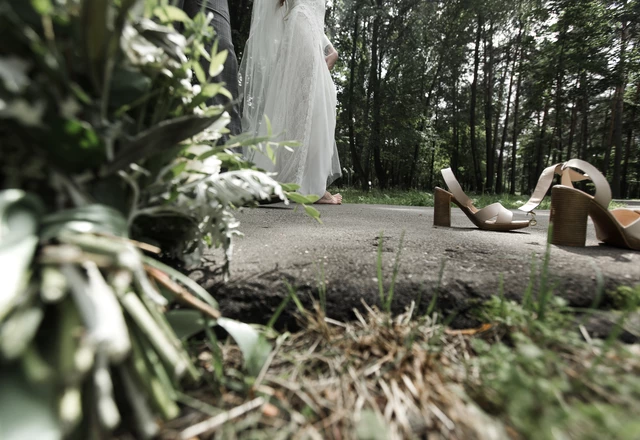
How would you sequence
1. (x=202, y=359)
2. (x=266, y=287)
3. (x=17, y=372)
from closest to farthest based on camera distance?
(x=17, y=372) → (x=202, y=359) → (x=266, y=287)

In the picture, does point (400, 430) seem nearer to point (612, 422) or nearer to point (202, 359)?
point (612, 422)

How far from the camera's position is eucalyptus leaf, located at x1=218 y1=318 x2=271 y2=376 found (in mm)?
667

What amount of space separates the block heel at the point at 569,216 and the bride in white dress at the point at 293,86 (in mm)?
3340

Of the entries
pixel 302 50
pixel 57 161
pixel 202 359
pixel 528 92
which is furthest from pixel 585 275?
pixel 528 92

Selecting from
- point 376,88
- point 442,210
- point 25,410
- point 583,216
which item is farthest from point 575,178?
point 376,88

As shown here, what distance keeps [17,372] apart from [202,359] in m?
0.36

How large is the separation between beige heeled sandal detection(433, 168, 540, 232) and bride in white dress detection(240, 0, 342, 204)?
2.45 meters

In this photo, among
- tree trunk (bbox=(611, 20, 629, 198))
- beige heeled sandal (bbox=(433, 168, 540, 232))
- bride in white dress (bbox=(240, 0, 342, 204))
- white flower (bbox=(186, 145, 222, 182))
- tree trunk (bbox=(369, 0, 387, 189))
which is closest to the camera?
white flower (bbox=(186, 145, 222, 182))

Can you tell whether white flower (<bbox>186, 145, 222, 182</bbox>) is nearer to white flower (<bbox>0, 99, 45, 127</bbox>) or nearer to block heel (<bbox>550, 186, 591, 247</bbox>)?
white flower (<bbox>0, 99, 45, 127</bbox>)

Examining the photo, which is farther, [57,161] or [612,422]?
[57,161]

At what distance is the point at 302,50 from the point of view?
4.54 meters

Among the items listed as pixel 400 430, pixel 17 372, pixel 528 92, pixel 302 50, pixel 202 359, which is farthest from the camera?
pixel 528 92

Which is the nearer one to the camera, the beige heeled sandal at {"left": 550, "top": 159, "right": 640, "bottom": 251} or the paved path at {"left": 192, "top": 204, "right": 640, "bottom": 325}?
the paved path at {"left": 192, "top": 204, "right": 640, "bottom": 325}

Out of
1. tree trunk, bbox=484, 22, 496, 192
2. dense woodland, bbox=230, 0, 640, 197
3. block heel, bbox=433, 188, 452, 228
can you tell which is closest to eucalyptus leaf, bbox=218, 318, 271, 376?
block heel, bbox=433, 188, 452, 228
